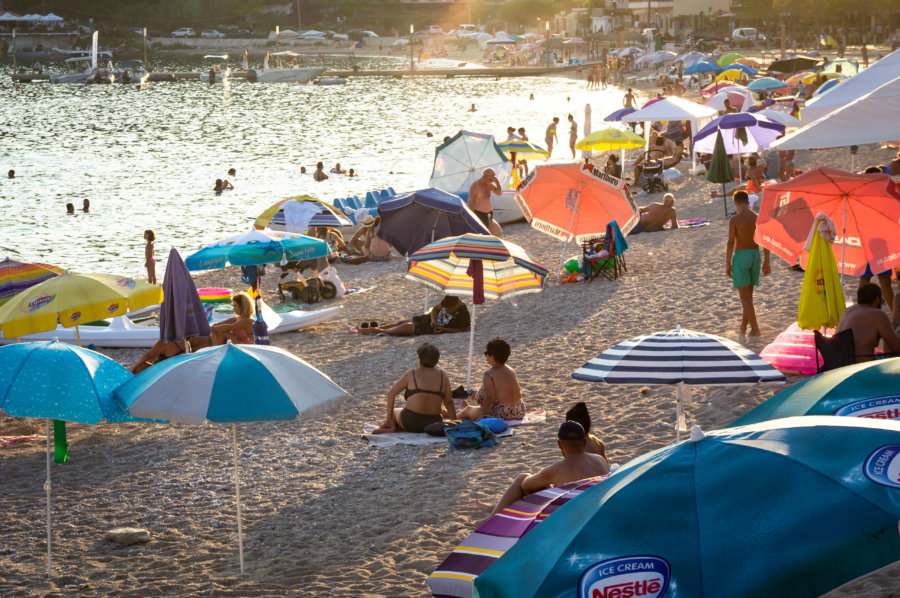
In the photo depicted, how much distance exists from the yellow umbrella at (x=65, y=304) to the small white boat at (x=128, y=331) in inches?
157

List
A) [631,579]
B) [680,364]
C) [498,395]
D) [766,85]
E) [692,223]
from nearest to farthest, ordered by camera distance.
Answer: [631,579] → [680,364] → [498,395] → [692,223] → [766,85]

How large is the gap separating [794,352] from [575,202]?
6.79 metres

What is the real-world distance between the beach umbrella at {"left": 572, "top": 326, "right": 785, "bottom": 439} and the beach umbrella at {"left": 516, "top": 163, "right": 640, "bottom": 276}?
914cm

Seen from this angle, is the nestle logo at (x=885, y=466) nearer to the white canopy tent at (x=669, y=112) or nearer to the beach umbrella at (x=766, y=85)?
the white canopy tent at (x=669, y=112)

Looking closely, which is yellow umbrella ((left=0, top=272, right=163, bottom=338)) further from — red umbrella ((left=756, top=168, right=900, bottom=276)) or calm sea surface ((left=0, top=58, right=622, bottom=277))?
calm sea surface ((left=0, top=58, right=622, bottom=277))

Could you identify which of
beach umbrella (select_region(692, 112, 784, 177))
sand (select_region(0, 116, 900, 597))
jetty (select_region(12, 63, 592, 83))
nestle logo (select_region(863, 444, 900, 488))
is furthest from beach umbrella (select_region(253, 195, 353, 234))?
jetty (select_region(12, 63, 592, 83))

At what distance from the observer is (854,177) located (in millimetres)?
10336

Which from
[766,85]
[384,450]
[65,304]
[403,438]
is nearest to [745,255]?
[403,438]

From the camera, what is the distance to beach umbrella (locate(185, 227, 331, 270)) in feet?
43.1

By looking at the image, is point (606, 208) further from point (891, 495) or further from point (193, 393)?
point (891, 495)

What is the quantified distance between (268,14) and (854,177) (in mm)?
131861

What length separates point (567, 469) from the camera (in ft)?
20.6

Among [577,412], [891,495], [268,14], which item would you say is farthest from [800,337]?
[268,14]

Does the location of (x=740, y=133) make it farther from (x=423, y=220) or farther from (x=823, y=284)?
(x=823, y=284)
